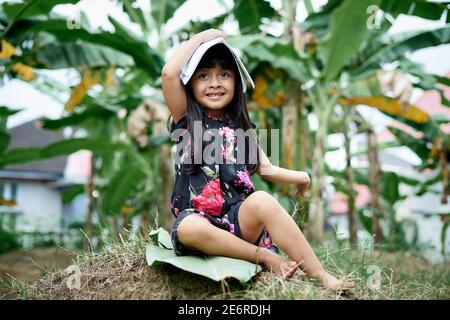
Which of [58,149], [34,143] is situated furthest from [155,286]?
[34,143]

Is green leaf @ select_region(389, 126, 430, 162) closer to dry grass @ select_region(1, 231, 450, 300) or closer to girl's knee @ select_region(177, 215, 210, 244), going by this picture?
dry grass @ select_region(1, 231, 450, 300)

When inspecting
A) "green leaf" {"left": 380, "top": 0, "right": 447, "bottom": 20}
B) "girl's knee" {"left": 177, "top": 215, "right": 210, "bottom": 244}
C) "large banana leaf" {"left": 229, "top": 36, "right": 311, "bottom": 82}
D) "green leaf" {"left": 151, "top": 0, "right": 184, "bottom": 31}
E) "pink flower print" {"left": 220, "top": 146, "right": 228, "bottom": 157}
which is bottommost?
"girl's knee" {"left": 177, "top": 215, "right": 210, "bottom": 244}

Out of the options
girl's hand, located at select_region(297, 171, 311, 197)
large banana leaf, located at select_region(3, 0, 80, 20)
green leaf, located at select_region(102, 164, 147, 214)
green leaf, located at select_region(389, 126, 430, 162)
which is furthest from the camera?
green leaf, located at select_region(389, 126, 430, 162)

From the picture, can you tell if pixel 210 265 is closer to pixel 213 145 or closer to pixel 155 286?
pixel 155 286

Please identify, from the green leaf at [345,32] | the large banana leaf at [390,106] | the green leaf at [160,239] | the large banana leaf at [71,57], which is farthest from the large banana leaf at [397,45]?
the green leaf at [160,239]

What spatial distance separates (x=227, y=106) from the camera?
2.44 meters

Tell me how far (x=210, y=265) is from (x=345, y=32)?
3.09 meters

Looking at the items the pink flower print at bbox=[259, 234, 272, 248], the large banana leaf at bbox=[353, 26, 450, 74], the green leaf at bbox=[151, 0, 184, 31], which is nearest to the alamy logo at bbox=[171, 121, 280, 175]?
the pink flower print at bbox=[259, 234, 272, 248]

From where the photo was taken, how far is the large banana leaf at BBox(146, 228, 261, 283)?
6.32 feet

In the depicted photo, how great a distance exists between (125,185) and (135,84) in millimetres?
1651

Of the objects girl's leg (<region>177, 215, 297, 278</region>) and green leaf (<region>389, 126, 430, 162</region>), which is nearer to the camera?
girl's leg (<region>177, 215, 297, 278</region>)

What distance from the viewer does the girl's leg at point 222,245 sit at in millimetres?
2041

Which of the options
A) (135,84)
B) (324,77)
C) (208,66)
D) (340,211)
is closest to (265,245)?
(208,66)

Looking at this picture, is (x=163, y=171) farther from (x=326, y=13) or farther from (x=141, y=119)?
(x=326, y=13)
